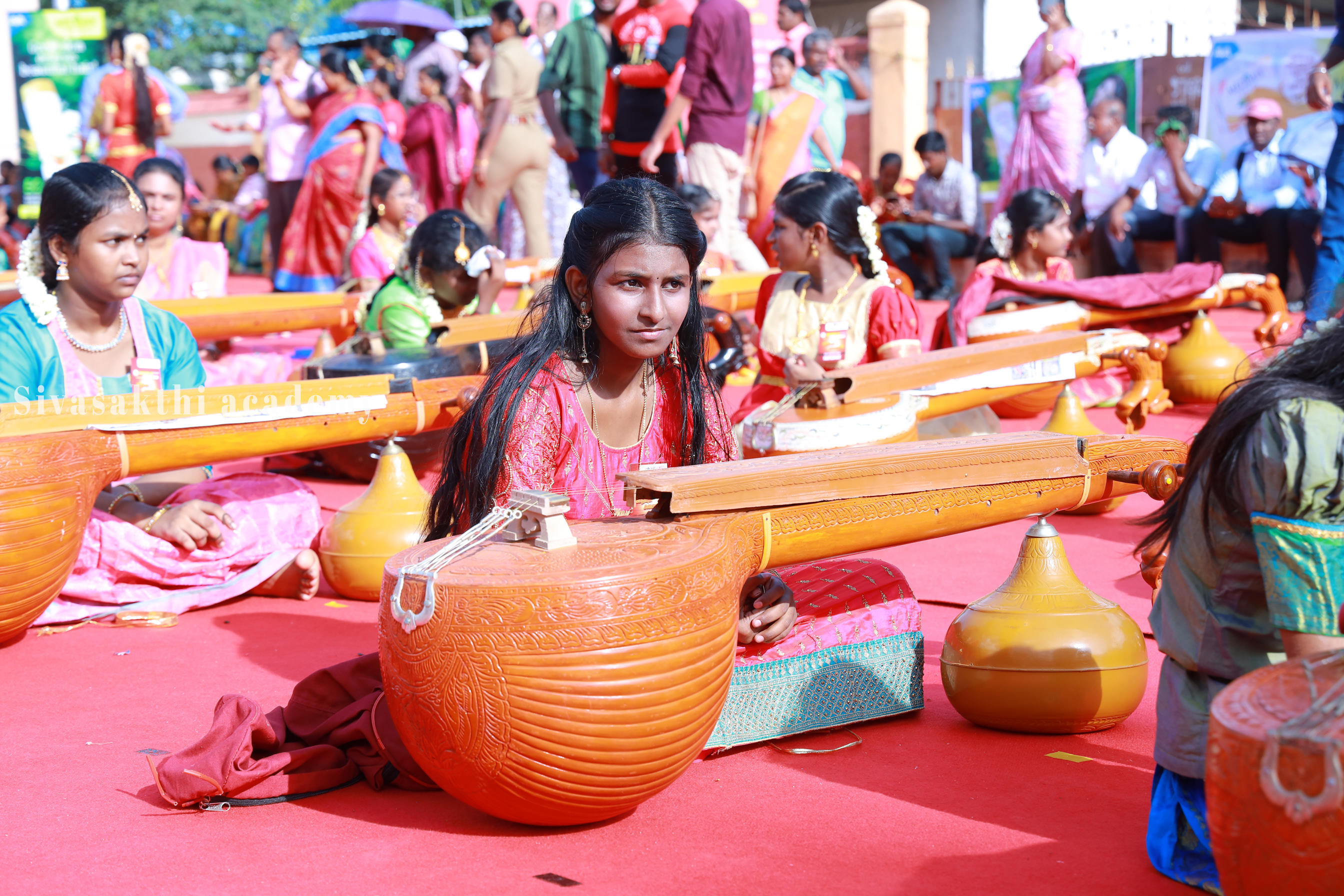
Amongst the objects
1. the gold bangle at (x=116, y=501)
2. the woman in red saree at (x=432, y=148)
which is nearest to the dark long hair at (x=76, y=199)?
the gold bangle at (x=116, y=501)

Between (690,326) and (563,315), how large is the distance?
0.92ft

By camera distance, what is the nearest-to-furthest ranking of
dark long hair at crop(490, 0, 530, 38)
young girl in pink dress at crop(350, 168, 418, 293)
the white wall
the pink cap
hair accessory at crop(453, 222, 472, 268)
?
hair accessory at crop(453, 222, 472, 268) < young girl in pink dress at crop(350, 168, 418, 293) < dark long hair at crop(490, 0, 530, 38) < the pink cap < the white wall

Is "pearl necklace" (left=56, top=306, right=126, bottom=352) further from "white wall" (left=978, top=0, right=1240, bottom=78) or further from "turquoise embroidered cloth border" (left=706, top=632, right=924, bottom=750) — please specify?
"white wall" (left=978, top=0, right=1240, bottom=78)

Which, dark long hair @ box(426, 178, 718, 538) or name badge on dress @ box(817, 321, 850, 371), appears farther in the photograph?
name badge on dress @ box(817, 321, 850, 371)

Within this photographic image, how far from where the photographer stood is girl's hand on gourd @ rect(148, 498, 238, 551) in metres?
3.75

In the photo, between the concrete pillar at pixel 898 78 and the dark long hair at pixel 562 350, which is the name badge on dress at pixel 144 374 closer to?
the dark long hair at pixel 562 350

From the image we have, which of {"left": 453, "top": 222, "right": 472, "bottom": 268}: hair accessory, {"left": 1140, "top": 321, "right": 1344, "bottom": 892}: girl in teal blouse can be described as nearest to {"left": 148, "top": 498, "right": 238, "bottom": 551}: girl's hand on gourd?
{"left": 453, "top": 222, "right": 472, "bottom": 268}: hair accessory

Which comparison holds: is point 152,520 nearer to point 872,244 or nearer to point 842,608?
point 842,608

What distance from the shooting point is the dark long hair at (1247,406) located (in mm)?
1768

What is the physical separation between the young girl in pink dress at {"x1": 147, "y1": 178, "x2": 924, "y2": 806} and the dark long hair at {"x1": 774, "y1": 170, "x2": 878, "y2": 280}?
212cm

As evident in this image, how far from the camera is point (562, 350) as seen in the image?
2.64 m

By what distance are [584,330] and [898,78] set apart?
13.0 meters

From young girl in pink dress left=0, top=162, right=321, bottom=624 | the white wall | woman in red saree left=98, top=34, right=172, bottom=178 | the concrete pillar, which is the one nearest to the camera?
young girl in pink dress left=0, top=162, right=321, bottom=624

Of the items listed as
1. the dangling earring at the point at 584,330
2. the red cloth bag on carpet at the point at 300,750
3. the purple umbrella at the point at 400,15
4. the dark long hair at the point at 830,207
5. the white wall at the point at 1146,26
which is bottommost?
the red cloth bag on carpet at the point at 300,750
